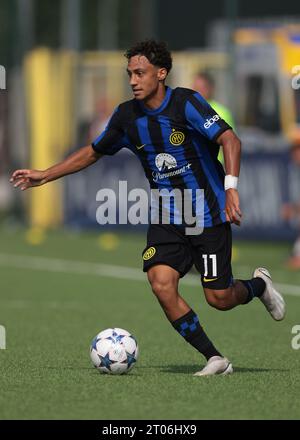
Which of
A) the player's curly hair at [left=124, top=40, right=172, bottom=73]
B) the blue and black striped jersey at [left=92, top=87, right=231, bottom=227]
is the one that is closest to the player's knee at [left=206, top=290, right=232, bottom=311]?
the blue and black striped jersey at [left=92, top=87, right=231, bottom=227]

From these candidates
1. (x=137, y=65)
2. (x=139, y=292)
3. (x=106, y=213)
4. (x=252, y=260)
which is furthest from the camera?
(x=106, y=213)

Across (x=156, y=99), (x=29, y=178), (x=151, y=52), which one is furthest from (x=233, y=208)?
(x=29, y=178)

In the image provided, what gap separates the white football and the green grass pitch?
0.09 m

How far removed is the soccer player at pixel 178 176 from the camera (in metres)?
9.53

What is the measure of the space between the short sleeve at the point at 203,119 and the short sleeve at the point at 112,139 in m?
0.55

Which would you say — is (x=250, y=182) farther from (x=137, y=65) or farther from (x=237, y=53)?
(x=137, y=65)

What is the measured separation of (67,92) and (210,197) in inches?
688

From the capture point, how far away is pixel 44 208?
26.2 meters

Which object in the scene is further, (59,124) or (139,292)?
(59,124)

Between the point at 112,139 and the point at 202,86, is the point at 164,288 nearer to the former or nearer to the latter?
the point at 112,139

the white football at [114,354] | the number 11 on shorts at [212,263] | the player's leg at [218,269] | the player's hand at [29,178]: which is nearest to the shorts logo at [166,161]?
the player's leg at [218,269]

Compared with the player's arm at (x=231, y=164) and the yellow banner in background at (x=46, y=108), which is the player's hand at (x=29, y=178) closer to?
the player's arm at (x=231, y=164)

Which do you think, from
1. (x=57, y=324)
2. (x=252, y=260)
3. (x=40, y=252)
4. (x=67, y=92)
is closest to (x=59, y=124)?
(x=67, y=92)

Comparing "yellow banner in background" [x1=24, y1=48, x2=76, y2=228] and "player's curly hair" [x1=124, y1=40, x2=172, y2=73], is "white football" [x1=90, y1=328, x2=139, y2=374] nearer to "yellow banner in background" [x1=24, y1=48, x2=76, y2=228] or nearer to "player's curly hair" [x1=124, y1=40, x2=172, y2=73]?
"player's curly hair" [x1=124, y1=40, x2=172, y2=73]
